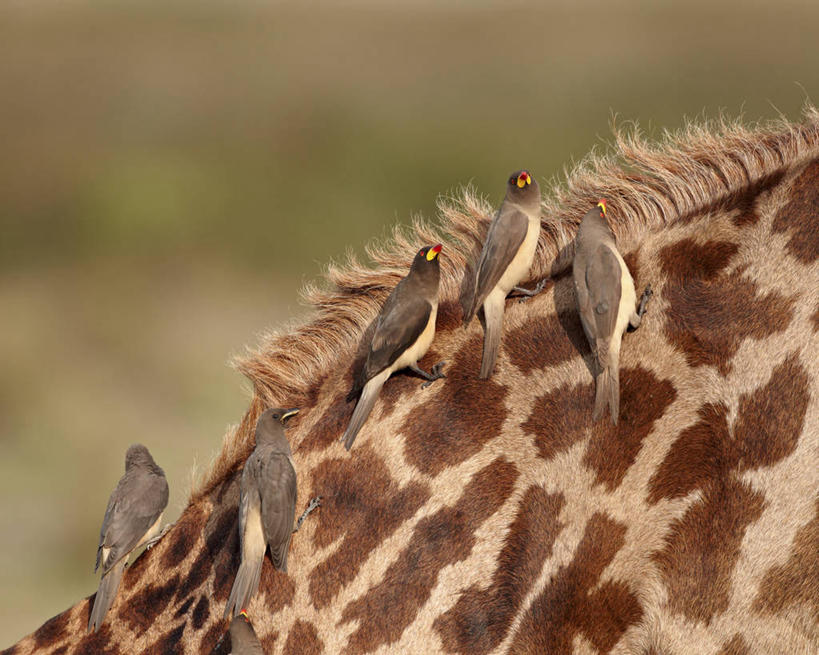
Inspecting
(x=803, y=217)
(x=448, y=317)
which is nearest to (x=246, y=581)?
(x=448, y=317)

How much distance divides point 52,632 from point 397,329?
1.74 metres

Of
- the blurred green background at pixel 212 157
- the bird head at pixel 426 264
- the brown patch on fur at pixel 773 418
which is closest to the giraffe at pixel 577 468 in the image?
the brown patch on fur at pixel 773 418

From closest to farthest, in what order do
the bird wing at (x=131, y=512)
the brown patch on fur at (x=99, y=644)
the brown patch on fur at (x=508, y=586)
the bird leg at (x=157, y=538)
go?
the brown patch on fur at (x=508, y=586)
the brown patch on fur at (x=99, y=644)
the bird wing at (x=131, y=512)
the bird leg at (x=157, y=538)

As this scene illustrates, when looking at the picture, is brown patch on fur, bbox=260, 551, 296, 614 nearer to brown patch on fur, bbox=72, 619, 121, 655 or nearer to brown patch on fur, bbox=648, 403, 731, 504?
brown patch on fur, bbox=72, 619, 121, 655

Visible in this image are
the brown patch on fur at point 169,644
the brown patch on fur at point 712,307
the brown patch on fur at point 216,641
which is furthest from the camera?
the brown patch on fur at point 169,644

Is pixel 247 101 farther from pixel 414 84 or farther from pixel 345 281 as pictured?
pixel 345 281

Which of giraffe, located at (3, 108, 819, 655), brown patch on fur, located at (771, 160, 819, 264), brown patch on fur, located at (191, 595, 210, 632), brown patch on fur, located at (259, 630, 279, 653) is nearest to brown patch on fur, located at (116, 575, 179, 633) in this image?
giraffe, located at (3, 108, 819, 655)

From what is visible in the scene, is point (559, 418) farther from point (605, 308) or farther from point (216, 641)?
point (216, 641)

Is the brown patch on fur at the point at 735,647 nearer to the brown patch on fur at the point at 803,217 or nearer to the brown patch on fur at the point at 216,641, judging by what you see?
the brown patch on fur at the point at 803,217

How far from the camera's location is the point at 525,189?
2906mm

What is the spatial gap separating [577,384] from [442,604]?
76 centimetres

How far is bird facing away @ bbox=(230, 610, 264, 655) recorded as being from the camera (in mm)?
2713

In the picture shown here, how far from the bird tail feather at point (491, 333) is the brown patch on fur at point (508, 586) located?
1.34 feet

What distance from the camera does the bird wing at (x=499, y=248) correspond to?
2.78 m
